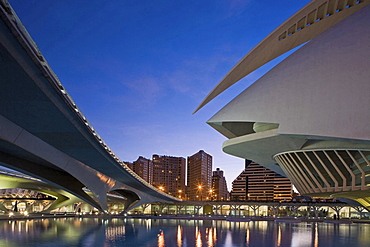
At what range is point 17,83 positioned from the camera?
1257cm

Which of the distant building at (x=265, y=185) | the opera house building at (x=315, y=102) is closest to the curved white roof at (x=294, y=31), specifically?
the opera house building at (x=315, y=102)

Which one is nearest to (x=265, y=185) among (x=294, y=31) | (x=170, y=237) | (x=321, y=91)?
(x=294, y=31)

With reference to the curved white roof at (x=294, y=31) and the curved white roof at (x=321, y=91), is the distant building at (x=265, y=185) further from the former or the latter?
the curved white roof at (x=321, y=91)

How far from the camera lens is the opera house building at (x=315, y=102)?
20.0 m

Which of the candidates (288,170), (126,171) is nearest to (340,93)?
(288,170)

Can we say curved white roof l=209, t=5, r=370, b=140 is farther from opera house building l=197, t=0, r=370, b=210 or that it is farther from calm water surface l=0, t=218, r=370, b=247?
calm water surface l=0, t=218, r=370, b=247

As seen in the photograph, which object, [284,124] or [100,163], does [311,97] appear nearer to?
[284,124]

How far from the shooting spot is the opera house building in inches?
789

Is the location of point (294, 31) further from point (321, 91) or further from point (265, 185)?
point (265, 185)

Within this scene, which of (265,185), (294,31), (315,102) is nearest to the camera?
(315,102)

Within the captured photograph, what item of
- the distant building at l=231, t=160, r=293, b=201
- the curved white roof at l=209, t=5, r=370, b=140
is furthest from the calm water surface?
the distant building at l=231, t=160, r=293, b=201

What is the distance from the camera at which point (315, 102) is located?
2116 cm

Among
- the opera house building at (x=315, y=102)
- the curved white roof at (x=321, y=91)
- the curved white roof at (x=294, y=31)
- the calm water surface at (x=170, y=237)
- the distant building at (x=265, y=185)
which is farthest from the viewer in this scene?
the distant building at (x=265, y=185)

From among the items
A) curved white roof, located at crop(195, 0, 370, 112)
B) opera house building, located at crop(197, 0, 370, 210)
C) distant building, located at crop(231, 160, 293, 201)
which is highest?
curved white roof, located at crop(195, 0, 370, 112)
